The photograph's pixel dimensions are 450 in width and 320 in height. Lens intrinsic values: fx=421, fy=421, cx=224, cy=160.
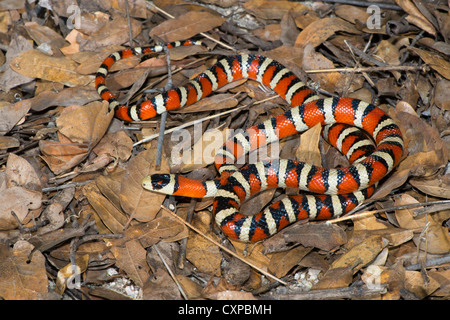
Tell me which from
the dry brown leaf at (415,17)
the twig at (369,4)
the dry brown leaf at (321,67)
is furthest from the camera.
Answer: the twig at (369,4)

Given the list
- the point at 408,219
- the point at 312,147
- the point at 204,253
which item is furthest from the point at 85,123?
the point at 408,219

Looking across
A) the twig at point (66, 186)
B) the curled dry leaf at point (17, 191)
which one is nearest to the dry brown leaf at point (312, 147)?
the twig at point (66, 186)

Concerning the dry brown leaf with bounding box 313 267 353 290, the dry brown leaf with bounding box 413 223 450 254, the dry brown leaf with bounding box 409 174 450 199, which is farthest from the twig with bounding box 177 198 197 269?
the dry brown leaf with bounding box 409 174 450 199

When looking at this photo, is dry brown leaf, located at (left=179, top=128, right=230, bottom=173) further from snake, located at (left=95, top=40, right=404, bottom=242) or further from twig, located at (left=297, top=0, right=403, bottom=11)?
twig, located at (left=297, top=0, right=403, bottom=11)

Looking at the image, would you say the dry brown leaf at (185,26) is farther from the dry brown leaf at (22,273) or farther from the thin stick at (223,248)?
the dry brown leaf at (22,273)

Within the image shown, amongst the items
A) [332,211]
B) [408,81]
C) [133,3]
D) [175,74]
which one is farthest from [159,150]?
[408,81]

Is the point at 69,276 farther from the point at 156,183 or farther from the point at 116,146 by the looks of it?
the point at 116,146
